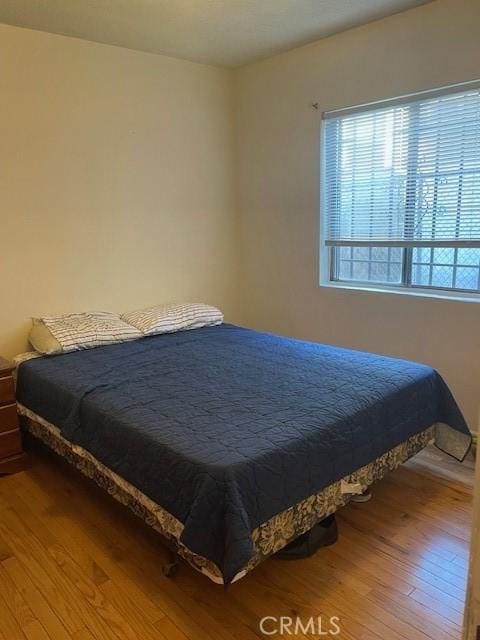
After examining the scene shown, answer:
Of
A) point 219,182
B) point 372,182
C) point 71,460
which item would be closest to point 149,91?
point 219,182

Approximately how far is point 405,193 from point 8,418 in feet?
8.88

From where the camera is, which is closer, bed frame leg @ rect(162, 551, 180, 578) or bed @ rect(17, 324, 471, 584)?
bed @ rect(17, 324, 471, 584)

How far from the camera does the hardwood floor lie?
5.55 feet

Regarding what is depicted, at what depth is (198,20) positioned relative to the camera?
2855 millimetres

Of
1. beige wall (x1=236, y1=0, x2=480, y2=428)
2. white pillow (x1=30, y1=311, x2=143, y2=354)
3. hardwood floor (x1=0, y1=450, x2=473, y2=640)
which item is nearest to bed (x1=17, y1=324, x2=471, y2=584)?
white pillow (x1=30, y1=311, x2=143, y2=354)

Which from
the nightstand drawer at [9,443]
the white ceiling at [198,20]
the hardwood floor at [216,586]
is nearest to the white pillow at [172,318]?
the nightstand drawer at [9,443]

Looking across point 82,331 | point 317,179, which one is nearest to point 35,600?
point 82,331

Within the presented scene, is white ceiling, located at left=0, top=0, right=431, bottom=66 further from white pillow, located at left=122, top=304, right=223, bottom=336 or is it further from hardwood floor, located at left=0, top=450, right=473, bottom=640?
hardwood floor, located at left=0, top=450, right=473, bottom=640

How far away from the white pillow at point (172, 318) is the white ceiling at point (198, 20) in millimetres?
1795

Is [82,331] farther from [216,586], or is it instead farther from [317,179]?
[317,179]

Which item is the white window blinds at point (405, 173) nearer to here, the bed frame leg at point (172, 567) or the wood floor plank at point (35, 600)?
the bed frame leg at point (172, 567)

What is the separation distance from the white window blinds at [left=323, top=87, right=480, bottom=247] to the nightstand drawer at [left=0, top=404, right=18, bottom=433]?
2354 millimetres

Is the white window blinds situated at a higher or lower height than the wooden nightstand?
higher

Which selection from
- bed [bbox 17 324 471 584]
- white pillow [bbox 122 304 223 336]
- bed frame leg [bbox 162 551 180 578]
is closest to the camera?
bed [bbox 17 324 471 584]
